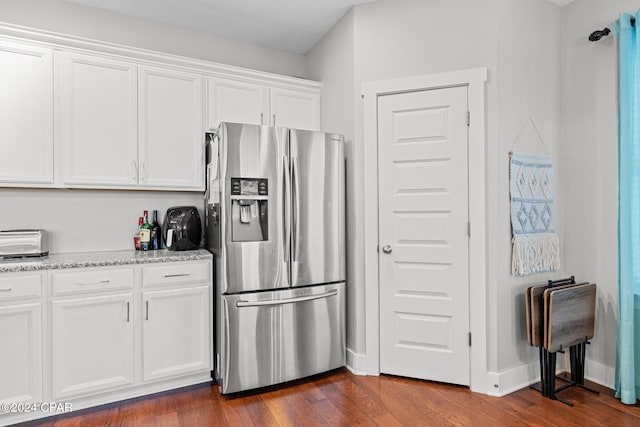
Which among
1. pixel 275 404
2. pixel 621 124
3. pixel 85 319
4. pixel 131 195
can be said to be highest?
pixel 621 124

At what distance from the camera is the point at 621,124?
2385 millimetres

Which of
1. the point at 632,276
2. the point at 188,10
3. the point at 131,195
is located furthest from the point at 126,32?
the point at 632,276

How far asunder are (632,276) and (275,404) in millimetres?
2431

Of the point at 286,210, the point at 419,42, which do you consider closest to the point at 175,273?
the point at 286,210

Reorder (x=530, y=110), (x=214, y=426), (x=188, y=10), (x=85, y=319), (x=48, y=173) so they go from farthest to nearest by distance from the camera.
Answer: (x=188, y=10), (x=530, y=110), (x=48, y=173), (x=85, y=319), (x=214, y=426)

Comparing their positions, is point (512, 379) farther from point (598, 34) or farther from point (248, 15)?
point (248, 15)

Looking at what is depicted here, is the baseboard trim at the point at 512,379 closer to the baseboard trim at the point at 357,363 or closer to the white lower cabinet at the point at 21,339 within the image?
the baseboard trim at the point at 357,363

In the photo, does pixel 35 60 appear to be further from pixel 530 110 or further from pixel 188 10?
pixel 530 110

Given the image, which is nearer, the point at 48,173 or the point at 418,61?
the point at 48,173

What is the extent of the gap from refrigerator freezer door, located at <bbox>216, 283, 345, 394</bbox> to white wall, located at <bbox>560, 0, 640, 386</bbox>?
6.07 ft

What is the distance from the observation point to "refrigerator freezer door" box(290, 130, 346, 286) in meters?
2.68

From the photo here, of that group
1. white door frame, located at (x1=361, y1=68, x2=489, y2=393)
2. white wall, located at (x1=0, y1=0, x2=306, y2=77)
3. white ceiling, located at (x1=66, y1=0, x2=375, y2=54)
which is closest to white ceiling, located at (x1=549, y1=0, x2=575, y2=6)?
white door frame, located at (x1=361, y1=68, x2=489, y2=393)

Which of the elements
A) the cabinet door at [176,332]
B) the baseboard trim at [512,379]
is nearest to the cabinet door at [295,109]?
the cabinet door at [176,332]

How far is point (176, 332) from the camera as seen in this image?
2.49 metres
